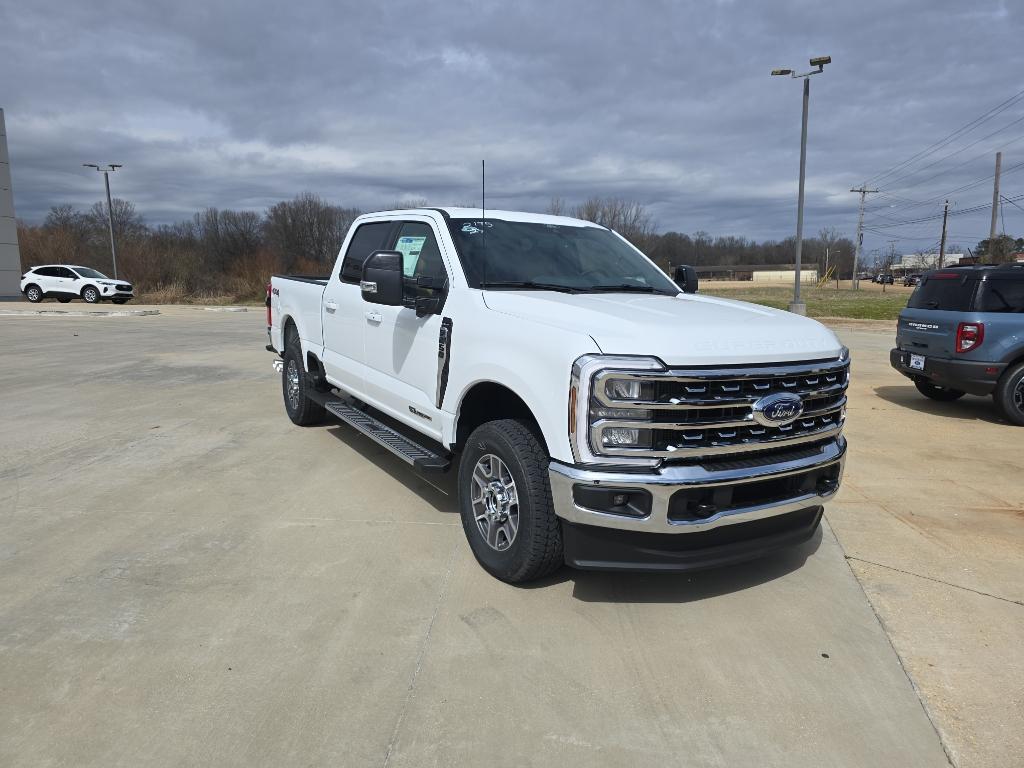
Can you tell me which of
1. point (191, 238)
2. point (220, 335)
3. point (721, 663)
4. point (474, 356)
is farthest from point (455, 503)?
point (191, 238)

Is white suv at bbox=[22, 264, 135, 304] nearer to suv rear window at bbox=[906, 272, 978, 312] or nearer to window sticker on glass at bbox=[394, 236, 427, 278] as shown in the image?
window sticker on glass at bbox=[394, 236, 427, 278]

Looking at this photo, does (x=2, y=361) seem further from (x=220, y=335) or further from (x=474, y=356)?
(x=474, y=356)

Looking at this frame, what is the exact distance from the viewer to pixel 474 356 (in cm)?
395

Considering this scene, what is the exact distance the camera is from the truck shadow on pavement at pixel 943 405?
8500mm

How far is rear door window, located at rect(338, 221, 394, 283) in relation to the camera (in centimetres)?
569

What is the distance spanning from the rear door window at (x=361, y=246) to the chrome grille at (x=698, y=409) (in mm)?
3098

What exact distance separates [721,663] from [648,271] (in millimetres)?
2931

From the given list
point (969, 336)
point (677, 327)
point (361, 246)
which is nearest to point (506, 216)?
point (361, 246)

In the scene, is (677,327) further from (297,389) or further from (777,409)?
(297,389)

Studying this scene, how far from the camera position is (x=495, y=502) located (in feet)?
12.6

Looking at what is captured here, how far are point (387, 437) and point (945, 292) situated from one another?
277 inches

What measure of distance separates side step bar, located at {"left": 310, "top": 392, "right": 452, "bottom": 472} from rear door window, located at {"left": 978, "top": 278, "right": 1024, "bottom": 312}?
22.2 ft

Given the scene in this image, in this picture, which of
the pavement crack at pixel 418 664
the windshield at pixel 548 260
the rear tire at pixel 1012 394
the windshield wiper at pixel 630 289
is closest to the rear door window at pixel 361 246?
the windshield at pixel 548 260

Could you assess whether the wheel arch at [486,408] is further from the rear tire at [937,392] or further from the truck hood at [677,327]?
the rear tire at [937,392]
